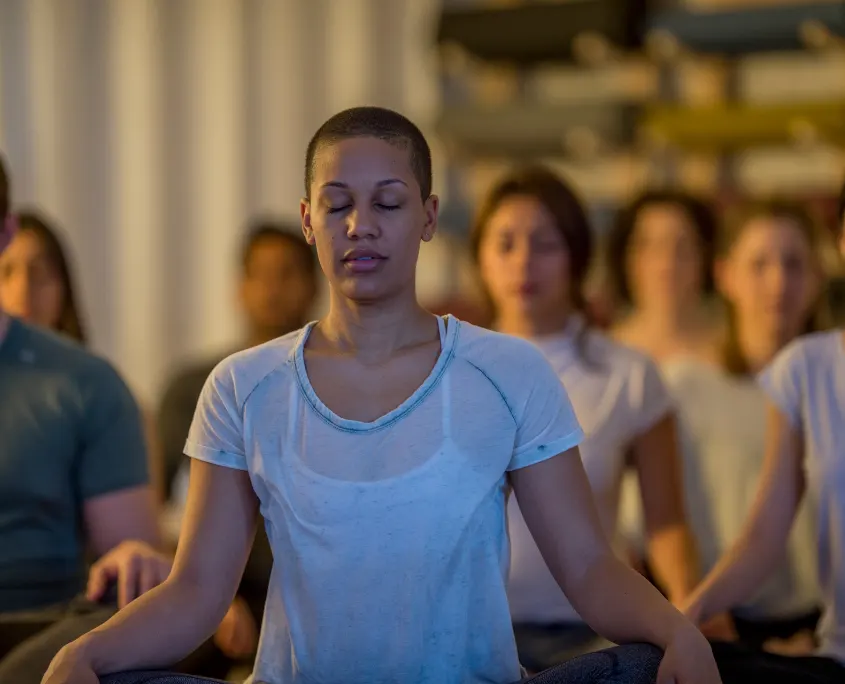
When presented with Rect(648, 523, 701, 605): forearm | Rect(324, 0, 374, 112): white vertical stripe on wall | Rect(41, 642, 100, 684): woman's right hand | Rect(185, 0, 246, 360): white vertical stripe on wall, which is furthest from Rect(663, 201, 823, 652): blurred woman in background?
Rect(185, 0, 246, 360): white vertical stripe on wall

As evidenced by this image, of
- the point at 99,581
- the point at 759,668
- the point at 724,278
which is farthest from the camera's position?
the point at 724,278

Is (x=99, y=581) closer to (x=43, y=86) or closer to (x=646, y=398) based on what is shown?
(x=646, y=398)

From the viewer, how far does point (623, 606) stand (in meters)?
1.21

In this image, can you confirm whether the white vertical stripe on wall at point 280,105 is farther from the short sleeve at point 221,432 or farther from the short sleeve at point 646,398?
the short sleeve at point 221,432

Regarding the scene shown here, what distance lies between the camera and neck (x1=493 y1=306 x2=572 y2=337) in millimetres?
2038

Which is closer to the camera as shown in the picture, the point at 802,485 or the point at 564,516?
the point at 564,516

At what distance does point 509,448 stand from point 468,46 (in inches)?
113

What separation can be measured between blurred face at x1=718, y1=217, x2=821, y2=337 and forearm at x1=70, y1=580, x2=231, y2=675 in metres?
1.38

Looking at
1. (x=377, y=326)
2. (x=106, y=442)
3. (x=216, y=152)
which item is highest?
(x=216, y=152)

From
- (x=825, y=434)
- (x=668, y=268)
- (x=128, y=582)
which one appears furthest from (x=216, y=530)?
(x=668, y=268)

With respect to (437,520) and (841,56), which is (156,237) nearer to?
(841,56)

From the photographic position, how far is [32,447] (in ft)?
5.83

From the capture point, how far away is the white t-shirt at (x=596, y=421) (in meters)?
1.88

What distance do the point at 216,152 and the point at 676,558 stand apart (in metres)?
3.10
